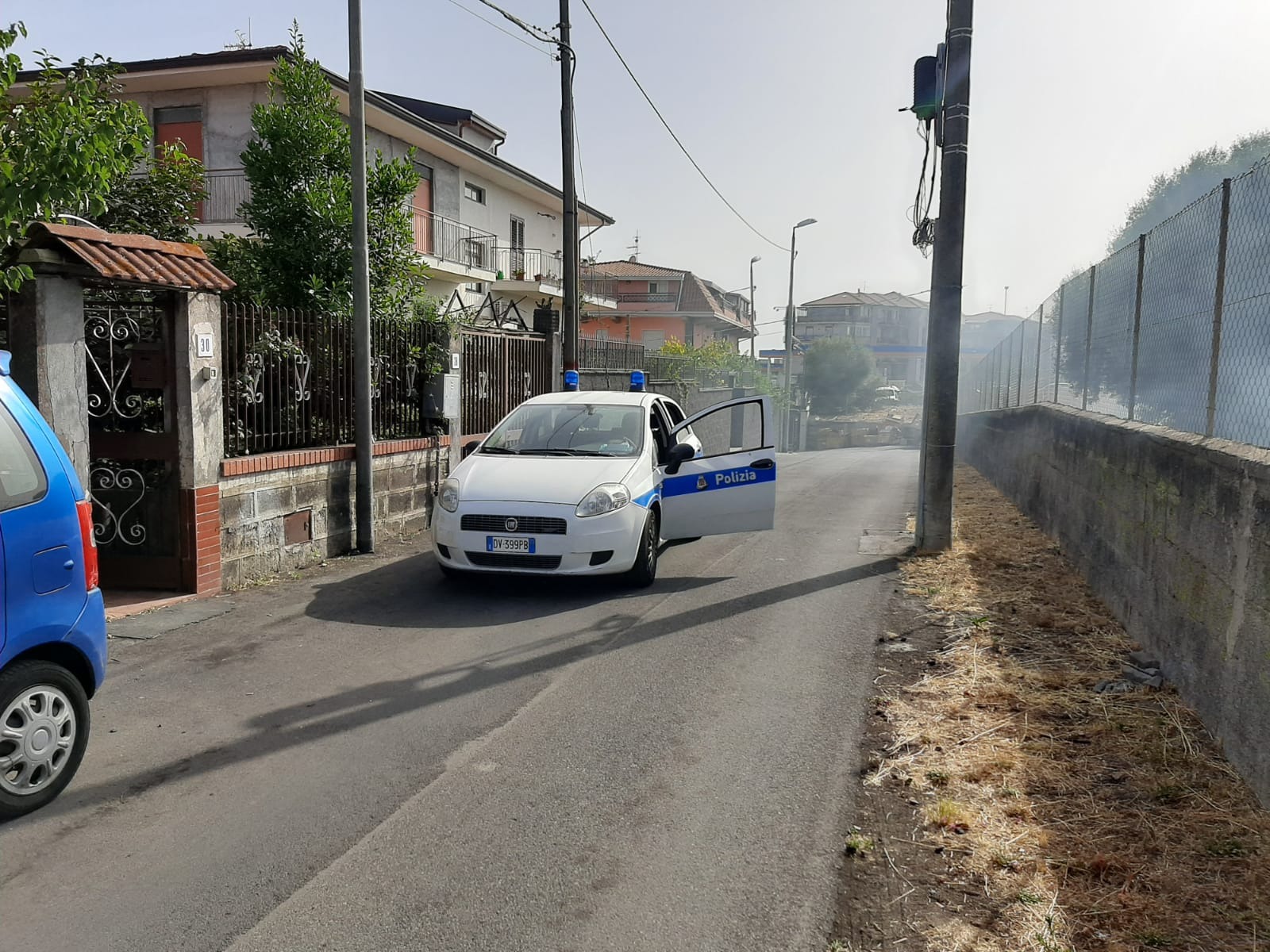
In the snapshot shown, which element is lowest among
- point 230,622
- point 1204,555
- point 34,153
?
point 230,622

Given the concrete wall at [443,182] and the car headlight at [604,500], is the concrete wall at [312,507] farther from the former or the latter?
the concrete wall at [443,182]

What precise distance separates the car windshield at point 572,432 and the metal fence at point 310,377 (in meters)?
1.88

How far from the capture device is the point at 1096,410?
9258 mm

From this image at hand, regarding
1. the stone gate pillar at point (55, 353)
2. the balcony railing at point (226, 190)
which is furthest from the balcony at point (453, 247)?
the stone gate pillar at point (55, 353)

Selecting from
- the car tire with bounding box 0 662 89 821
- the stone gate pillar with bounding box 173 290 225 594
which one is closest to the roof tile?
the stone gate pillar with bounding box 173 290 225 594

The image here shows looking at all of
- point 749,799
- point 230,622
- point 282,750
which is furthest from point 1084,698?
point 230,622

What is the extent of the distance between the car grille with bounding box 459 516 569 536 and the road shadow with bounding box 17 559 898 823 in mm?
576

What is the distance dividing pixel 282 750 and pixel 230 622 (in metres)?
2.75

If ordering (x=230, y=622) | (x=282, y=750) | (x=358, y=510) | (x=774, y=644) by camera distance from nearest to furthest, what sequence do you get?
(x=282, y=750) → (x=774, y=644) → (x=230, y=622) → (x=358, y=510)

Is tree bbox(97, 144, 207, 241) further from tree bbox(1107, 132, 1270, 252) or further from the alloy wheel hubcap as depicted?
tree bbox(1107, 132, 1270, 252)

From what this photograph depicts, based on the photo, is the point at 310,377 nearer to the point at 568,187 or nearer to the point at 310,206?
the point at 310,206

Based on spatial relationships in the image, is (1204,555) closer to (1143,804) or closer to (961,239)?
(1143,804)

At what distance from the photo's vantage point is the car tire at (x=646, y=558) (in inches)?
327

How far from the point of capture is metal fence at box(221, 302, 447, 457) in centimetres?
856
